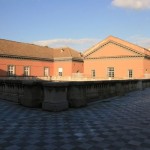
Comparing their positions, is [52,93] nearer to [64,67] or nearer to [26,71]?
[26,71]

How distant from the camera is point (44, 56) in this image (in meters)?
49.4

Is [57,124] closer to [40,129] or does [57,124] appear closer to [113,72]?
[40,129]

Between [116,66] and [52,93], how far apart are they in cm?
3555

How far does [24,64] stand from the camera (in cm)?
4425

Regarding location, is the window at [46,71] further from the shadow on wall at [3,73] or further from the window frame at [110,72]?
the window frame at [110,72]

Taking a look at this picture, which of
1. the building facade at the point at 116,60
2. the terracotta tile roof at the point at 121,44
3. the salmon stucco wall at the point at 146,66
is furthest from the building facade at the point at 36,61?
the salmon stucco wall at the point at 146,66

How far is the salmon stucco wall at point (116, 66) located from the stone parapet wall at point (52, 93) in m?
30.1

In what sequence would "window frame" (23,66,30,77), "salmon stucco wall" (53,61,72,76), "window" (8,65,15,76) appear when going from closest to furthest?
1. "window" (8,65,15,76)
2. "window frame" (23,66,30,77)
3. "salmon stucco wall" (53,61,72,76)

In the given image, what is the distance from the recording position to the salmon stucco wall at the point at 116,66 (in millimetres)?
41250

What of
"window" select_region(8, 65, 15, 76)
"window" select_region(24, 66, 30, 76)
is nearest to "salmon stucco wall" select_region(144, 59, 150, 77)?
"window" select_region(24, 66, 30, 76)

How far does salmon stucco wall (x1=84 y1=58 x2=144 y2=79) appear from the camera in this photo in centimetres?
4125

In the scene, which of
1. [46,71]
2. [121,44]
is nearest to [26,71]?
[46,71]

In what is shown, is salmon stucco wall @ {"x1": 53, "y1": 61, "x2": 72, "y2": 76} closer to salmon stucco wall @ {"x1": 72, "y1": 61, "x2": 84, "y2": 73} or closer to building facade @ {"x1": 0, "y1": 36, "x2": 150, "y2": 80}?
building facade @ {"x1": 0, "y1": 36, "x2": 150, "y2": 80}

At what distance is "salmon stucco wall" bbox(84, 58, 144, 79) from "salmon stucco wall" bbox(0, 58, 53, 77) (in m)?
9.10
